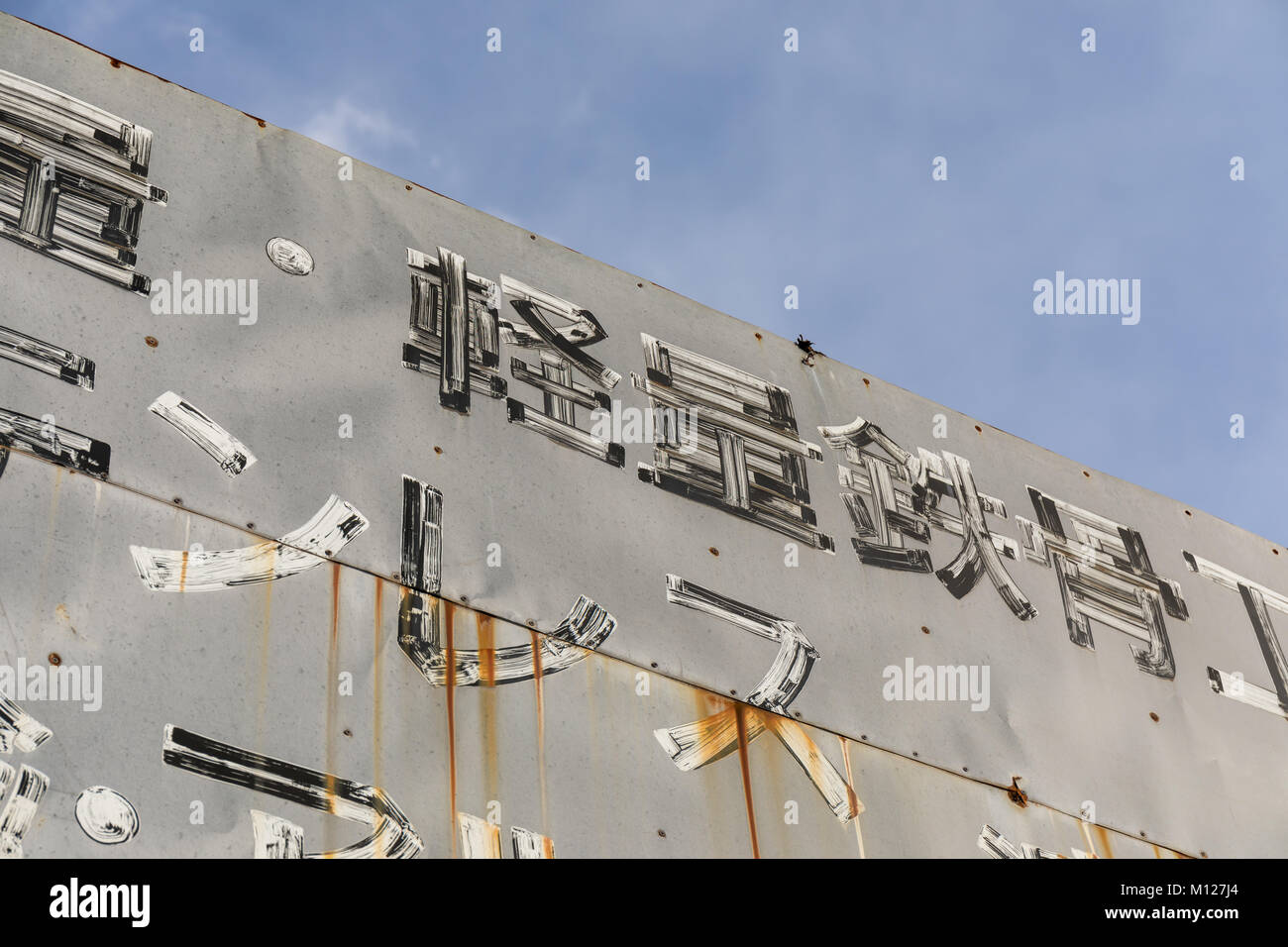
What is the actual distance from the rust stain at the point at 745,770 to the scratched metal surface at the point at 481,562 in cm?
3

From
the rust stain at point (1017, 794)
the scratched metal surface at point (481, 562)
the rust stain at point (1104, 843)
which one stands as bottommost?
the rust stain at point (1104, 843)

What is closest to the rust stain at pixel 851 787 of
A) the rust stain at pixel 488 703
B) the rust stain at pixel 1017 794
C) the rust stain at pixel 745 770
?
the rust stain at pixel 745 770

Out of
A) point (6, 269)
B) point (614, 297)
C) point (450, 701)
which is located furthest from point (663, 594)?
point (6, 269)

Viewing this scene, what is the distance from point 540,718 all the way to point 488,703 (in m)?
0.16

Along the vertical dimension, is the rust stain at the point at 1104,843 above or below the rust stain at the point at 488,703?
below

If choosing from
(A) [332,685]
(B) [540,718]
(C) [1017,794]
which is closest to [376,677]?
(A) [332,685]

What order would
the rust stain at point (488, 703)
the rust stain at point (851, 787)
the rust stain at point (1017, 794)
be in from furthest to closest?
1. the rust stain at point (1017, 794)
2. the rust stain at point (851, 787)
3. the rust stain at point (488, 703)

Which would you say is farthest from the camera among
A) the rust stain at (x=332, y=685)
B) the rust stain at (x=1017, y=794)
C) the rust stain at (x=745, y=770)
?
the rust stain at (x=1017, y=794)

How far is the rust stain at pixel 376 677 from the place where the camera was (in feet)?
12.8

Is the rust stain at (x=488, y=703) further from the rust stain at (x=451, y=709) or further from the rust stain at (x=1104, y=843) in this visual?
the rust stain at (x=1104, y=843)

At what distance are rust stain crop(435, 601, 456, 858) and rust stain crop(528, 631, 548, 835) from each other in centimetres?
25

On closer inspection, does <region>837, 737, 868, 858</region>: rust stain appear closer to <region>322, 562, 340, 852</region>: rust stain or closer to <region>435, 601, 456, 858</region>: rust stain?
<region>435, 601, 456, 858</region>: rust stain

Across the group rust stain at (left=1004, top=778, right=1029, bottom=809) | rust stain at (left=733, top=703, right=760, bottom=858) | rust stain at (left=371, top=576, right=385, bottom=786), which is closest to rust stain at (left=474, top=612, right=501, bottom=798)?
rust stain at (left=371, top=576, right=385, bottom=786)

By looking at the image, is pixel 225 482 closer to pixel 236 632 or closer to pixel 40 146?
pixel 236 632
